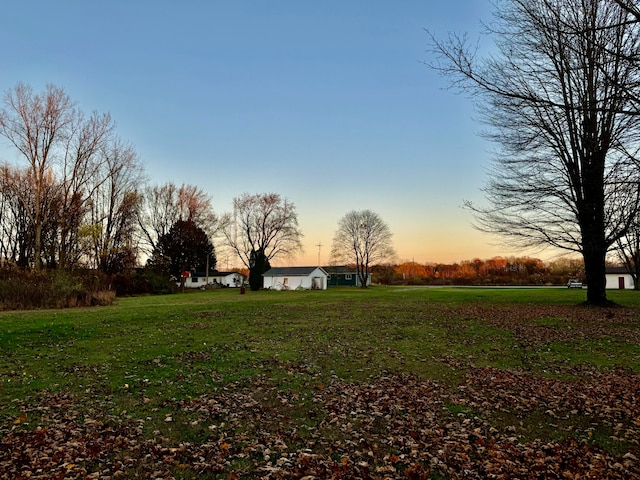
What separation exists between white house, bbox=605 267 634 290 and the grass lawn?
56.0 metres

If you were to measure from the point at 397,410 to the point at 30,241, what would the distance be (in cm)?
4708

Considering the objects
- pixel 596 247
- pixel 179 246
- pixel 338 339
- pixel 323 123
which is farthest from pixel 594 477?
pixel 179 246

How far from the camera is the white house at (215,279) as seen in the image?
229 ft

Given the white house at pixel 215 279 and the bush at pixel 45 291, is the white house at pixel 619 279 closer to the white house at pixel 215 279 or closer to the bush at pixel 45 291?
the white house at pixel 215 279

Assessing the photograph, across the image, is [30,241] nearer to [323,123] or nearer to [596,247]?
[323,123]

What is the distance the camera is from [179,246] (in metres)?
53.4

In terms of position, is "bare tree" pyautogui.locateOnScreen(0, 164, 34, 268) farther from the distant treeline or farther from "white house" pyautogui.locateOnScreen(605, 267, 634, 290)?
"white house" pyautogui.locateOnScreen(605, 267, 634, 290)

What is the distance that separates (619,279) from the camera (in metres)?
59.3

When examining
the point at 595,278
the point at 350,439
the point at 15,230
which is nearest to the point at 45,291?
the point at 350,439

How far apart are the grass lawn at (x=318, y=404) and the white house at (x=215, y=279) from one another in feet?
189

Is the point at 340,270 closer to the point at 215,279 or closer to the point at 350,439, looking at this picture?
the point at 215,279

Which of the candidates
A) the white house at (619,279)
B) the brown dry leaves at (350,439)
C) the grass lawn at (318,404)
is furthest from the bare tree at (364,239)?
the brown dry leaves at (350,439)

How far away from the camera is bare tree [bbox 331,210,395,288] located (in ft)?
219

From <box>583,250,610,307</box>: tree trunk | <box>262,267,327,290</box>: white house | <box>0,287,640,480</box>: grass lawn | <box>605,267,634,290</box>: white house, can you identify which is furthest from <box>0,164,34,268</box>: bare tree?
<box>605,267,634,290</box>: white house
